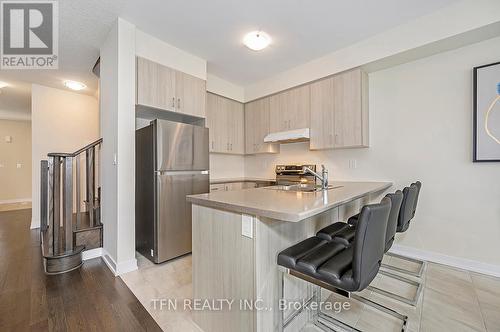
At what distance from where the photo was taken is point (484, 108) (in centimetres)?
223

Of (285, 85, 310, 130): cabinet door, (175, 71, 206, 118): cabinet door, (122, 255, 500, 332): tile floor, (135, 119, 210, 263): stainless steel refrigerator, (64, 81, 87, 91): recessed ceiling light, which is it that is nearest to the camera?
(122, 255, 500, 332): tile floor

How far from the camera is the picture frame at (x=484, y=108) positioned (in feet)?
7.14

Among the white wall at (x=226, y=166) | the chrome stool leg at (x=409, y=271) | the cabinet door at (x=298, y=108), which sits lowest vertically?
the chrome stool leg at (x=409, y=271)

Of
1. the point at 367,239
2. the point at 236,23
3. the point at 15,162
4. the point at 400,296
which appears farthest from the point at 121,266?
the point at 15,162

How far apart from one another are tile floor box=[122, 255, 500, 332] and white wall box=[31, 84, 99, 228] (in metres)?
3.56

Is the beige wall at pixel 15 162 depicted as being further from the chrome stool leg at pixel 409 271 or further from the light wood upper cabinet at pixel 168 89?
the chrome stool leg at pixel 409 271

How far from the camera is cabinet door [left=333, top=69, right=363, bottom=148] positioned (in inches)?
113

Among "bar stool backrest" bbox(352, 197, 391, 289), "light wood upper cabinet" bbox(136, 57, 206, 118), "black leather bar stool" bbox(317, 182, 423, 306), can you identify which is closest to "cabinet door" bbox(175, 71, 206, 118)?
"light wood upper cabinet" bbox(136, 57, 206, 118)

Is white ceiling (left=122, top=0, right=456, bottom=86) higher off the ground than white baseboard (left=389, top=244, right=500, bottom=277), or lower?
higher

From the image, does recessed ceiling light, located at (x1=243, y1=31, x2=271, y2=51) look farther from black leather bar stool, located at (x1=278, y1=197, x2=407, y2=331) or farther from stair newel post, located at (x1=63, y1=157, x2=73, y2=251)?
stair newel post, located at (x1=63, y1=157, x2=73, y2=251)

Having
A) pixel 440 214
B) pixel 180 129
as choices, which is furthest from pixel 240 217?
pixel 440 214

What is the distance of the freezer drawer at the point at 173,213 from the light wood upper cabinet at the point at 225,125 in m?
1.25

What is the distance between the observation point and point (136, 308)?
1.71m

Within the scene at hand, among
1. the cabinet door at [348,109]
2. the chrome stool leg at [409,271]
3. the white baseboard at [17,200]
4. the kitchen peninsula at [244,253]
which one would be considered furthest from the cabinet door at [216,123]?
the white baseboard at [17,200]
